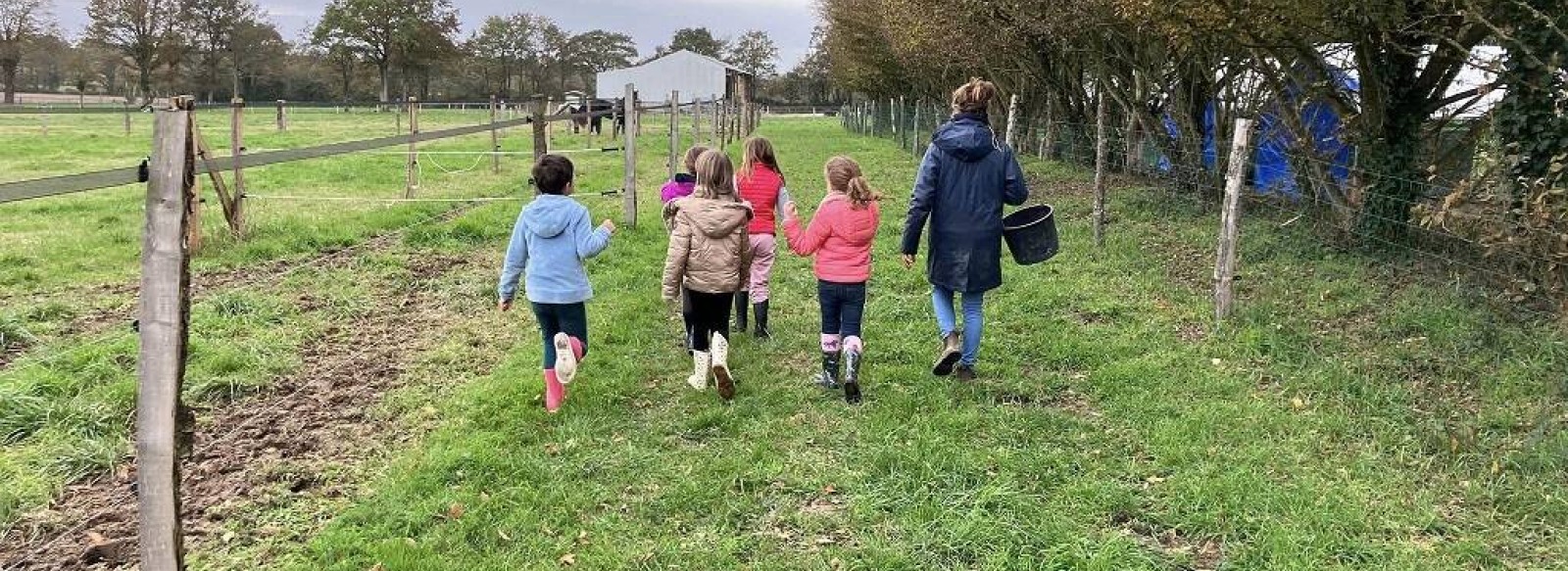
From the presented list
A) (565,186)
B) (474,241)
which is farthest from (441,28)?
(565,186)

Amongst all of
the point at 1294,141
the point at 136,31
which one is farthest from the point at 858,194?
the point at 136,31

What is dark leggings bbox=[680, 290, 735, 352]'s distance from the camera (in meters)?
5.04

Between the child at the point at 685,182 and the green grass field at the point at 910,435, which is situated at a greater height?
the child at the point at 685,182

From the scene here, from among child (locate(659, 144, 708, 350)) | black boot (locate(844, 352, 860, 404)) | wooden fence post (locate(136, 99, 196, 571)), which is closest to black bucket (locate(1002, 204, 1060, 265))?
black boot (locate(844, 352, 860, 404))

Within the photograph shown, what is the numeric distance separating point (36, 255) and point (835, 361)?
7.65 m

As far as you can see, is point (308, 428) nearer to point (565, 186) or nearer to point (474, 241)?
point (565, 186)

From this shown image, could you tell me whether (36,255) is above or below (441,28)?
below

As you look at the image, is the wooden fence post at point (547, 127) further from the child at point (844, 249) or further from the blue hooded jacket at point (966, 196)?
the blue hooded jacket at point (966, 196)

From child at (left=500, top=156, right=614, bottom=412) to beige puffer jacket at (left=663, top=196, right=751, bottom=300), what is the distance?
1.17 feet

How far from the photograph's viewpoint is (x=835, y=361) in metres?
5.31

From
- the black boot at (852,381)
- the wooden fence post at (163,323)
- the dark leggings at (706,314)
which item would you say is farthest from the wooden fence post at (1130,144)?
the wooden fence post at (163,323)

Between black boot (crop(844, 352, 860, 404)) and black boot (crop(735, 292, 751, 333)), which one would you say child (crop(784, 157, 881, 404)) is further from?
black boot (crop(735, 292, 751, 333))

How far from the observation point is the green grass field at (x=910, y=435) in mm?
3564

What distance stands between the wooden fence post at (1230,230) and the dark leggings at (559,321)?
410 centimetres
